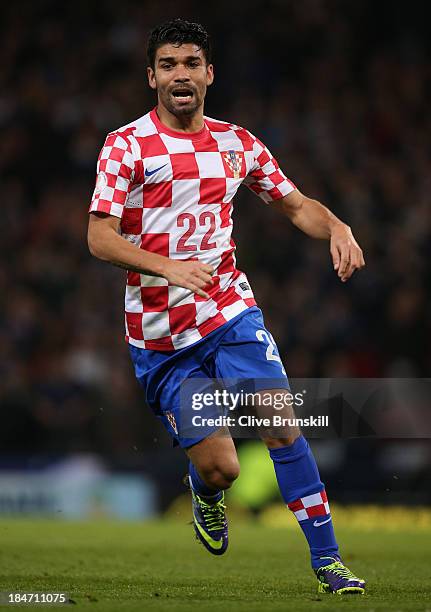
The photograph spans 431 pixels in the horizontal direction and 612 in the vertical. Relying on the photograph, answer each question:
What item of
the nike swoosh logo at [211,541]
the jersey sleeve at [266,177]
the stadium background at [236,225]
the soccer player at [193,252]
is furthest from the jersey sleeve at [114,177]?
the stadium background at [236,225]

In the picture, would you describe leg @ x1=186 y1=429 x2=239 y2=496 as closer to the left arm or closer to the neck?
the left arm

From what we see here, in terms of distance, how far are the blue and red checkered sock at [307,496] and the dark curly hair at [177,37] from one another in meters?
1.94

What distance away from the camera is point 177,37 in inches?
223

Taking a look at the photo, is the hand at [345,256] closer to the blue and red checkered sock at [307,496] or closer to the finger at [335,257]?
the finger at [335,257]

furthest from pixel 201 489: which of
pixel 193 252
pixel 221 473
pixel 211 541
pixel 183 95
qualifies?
pixel 183 95

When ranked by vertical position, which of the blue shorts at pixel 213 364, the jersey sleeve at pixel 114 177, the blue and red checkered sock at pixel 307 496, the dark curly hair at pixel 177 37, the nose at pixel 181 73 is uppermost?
the dark curly hair at pixel 177 37

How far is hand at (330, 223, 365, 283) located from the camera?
5.58 m

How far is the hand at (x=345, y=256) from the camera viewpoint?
558cm

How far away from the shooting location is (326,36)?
1606cm

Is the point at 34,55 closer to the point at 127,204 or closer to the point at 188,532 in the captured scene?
the point at 188,532

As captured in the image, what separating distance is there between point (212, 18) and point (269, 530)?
8622mm

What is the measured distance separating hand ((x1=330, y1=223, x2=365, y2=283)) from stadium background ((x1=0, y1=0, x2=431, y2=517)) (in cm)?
528

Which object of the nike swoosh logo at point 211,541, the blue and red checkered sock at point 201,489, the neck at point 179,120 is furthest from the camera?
the nike swoosh logo at point 211,541

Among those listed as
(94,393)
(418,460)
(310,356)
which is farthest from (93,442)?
(418,460)
